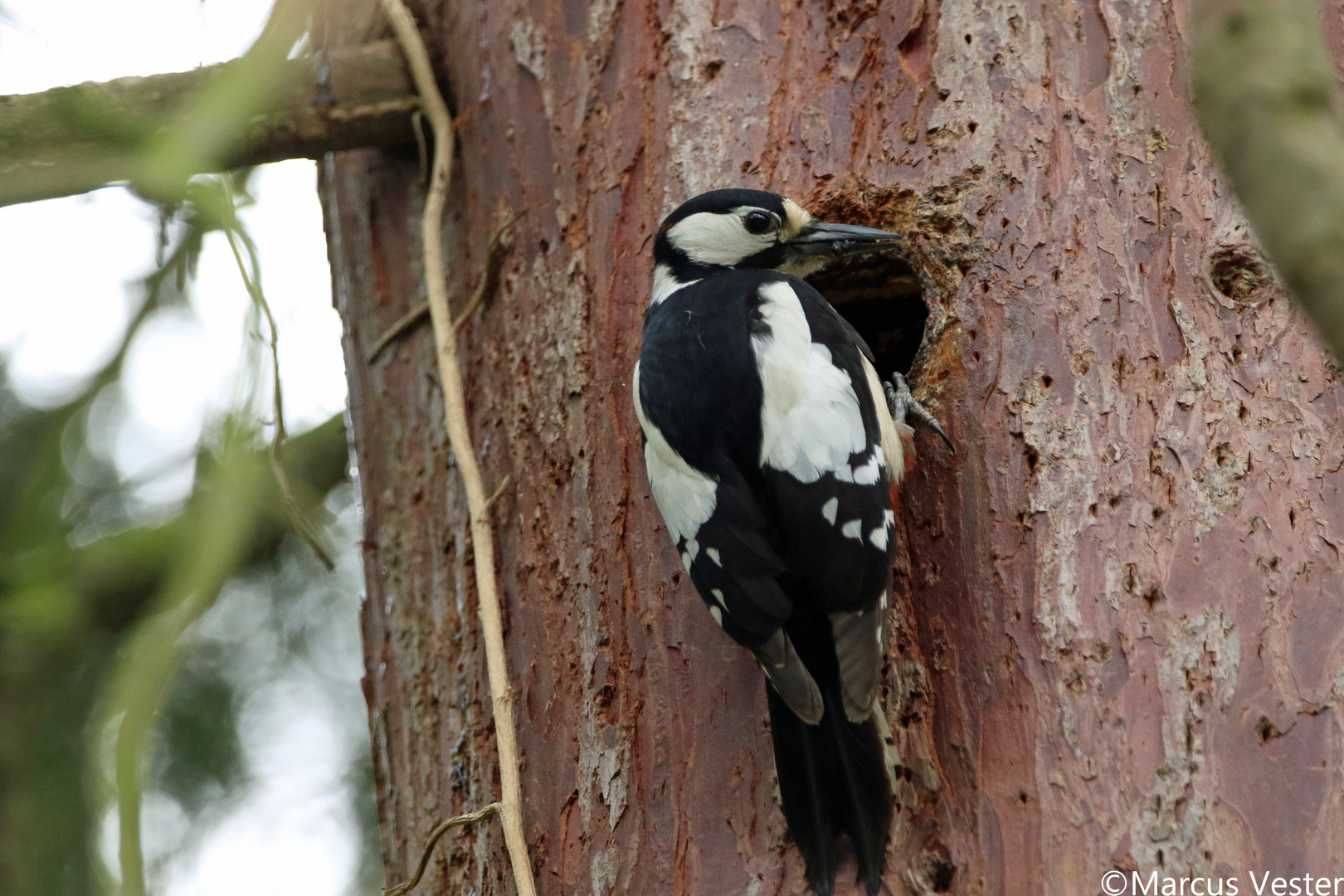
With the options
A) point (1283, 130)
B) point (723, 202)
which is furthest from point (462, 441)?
point (1283, 130)

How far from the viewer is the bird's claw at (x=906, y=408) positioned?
203cm

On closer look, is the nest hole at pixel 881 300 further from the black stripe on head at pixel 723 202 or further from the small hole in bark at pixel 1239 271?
the small hole in bark at pixel 1239 271

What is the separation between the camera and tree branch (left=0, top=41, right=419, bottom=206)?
231 cm

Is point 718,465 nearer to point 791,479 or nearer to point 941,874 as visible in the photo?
point 791,479

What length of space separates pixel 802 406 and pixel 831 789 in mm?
641

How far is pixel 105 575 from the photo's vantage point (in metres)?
2.89

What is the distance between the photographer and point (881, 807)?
178 cm

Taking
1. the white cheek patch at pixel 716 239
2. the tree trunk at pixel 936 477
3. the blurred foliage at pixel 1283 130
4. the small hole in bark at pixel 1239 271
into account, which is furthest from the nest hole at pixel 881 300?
the blurred foliage at pixel 1283 130

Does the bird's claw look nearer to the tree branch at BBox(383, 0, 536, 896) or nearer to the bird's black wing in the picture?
the bird's black wing

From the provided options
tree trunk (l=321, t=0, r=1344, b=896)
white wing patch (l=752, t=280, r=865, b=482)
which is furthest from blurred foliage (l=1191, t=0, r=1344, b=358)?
white wing patch (l=752, t=280, r=865, b=482)

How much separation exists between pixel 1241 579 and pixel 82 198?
2.24 meters

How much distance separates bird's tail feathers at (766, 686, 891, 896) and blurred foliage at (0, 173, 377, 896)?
116cm

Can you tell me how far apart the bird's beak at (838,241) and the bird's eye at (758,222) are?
5 centimetres

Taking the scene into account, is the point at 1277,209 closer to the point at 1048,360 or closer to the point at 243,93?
the point at 1048,360
